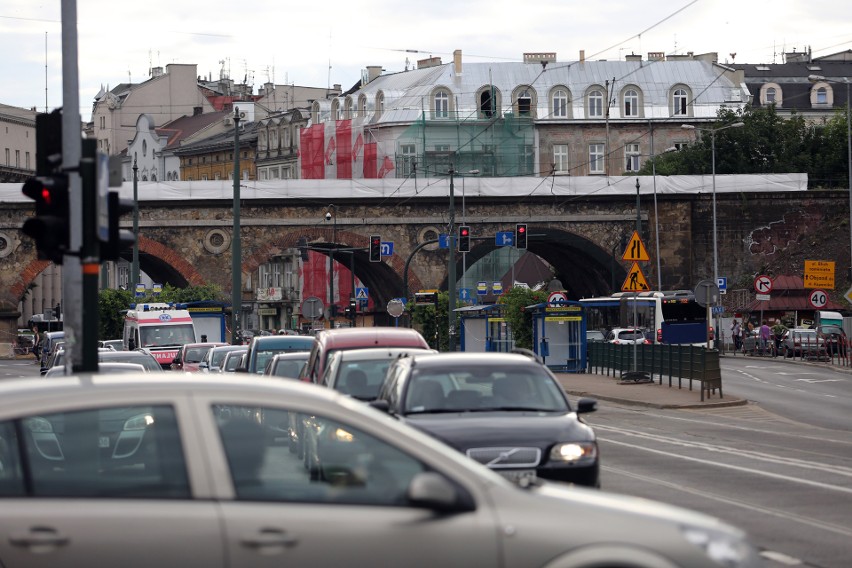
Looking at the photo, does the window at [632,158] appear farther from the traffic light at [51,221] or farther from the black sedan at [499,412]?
the traffic light at [51,221]

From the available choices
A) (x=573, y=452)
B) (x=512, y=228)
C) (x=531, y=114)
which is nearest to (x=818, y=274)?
(x=512, y=228)

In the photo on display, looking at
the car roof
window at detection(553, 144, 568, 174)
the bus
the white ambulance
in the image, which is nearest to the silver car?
the car roof

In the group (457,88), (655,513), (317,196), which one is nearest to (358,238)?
(317,196)

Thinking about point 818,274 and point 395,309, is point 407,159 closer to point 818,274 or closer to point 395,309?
point 395,309

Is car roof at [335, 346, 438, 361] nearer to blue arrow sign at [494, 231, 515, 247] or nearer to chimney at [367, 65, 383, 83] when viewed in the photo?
blue arrow sign at [494, 231, 515, 247]

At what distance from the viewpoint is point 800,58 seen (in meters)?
135

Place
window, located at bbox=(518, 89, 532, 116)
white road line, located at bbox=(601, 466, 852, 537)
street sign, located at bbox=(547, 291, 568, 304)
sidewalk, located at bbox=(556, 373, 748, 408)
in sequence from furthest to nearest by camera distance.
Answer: window, located at bbox=(518, 89, 532, 116), street sign, located at bbox=(547, 291, 568, 304), sidewalk, located at bbox=(556, 373, 748, 408), white road line, located at bbox=(601, 466, 852, 537)

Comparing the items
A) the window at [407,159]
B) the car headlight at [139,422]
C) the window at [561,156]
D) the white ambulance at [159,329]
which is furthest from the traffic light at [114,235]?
the window at [561,156]

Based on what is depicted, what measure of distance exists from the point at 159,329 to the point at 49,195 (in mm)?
33760

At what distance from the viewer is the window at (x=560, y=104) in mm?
99312

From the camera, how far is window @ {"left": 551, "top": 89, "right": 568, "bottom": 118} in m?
99.3

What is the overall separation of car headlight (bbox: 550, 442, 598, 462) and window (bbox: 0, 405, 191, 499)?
481cm

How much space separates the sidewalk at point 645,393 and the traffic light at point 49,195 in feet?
66.2

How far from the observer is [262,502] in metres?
6.05
